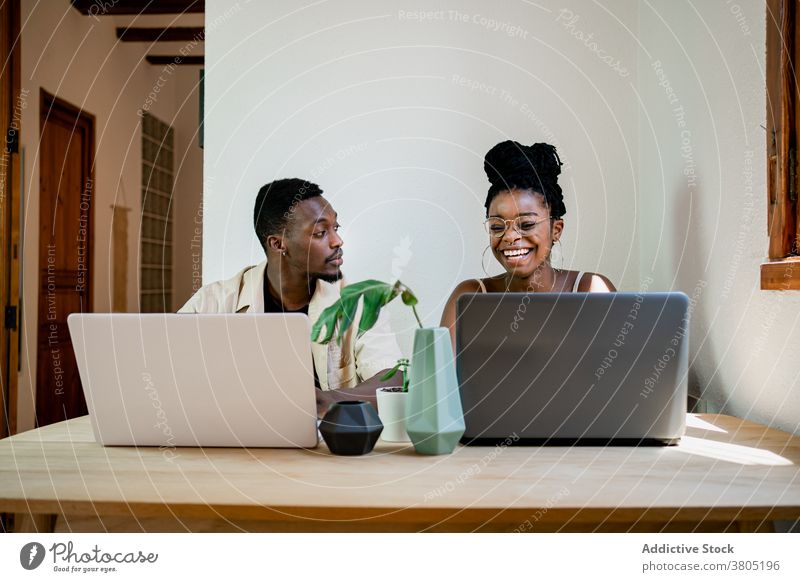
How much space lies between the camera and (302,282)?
2.12 metres

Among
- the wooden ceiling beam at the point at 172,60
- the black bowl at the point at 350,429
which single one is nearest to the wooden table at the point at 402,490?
the black bowl at the point at 350,429

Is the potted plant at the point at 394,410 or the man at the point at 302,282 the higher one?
the man at the point at 302,282

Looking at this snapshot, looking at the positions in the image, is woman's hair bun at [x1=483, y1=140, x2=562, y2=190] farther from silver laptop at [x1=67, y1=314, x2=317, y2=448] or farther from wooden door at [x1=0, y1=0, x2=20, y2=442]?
wooden door at [x1=0, y1=0, x2=20, y2=442]

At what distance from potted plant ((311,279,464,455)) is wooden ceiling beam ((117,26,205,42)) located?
367cm

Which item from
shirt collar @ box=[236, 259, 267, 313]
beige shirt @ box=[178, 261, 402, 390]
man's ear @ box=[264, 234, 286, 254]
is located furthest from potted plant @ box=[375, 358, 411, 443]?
man's ear @ box=[264, 234, 286, 254]

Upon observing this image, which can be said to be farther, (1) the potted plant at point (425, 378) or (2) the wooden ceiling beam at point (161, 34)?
(2) the wooden ceiling beam at point (161, 34)

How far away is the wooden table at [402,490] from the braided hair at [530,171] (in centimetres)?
108

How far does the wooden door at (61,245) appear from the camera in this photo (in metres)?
3.45

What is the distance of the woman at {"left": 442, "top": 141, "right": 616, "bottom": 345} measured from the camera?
1.91 m

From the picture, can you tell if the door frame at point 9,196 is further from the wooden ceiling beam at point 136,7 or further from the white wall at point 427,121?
the wooden ceiling beam at point 136,7

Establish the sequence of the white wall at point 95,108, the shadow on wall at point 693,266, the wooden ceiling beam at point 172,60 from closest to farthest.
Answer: the shadow on wall at point 693,266
the white wall at point 95,108
the wooden ceiling beam at point 172,60

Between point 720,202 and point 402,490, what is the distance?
119 cm

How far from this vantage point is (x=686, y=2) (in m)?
1.81

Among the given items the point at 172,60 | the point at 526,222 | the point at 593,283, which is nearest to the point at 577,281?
the point at 593,283
